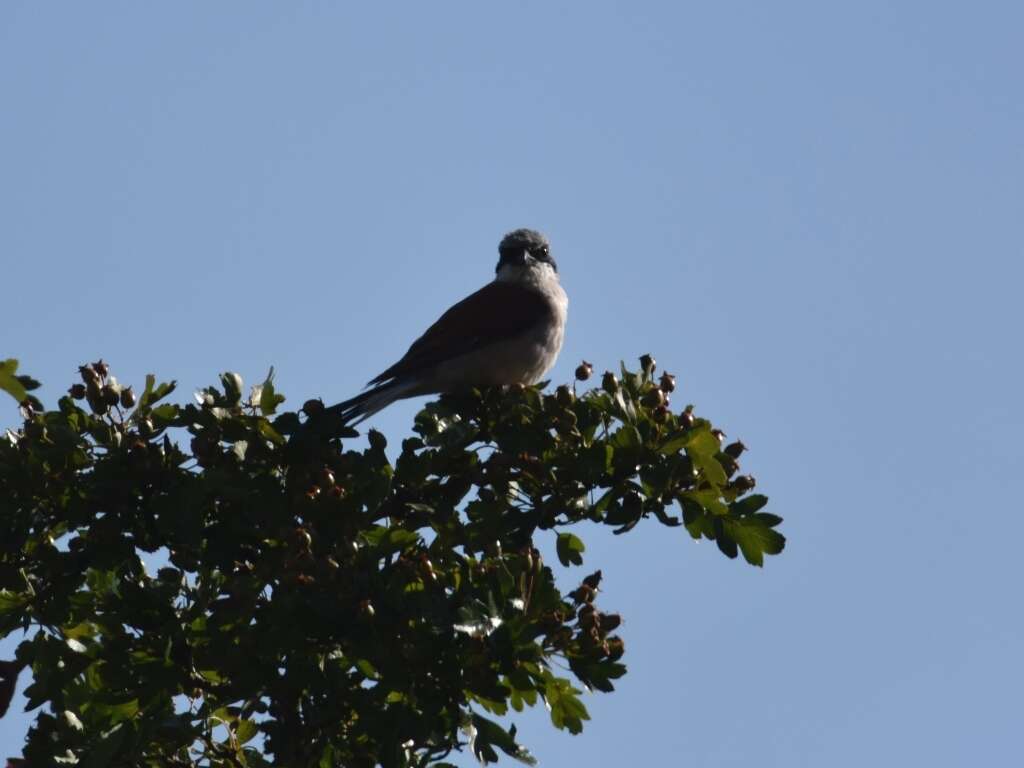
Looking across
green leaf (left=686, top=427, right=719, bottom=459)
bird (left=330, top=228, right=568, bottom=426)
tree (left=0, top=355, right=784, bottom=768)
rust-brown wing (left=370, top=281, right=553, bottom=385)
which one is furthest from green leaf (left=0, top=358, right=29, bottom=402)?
rust-brown wing (left=370, top=281, right=553, bottom=385)

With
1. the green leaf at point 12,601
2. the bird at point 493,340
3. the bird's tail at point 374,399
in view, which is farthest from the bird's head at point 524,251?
the green leaf at point 12,601

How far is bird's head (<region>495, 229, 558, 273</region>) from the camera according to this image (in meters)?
10.5

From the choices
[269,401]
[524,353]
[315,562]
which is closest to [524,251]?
[524,353]

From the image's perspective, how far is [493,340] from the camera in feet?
29.6

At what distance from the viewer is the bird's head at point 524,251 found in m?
10.5

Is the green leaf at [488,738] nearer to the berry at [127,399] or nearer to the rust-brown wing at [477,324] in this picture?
the berry at [127,399]

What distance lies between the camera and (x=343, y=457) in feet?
18.4

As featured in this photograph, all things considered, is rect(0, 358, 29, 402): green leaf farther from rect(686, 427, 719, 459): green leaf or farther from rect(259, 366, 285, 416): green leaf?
rect(686, 427, 719, 459): green leaf

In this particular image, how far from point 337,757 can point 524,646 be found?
943 mm

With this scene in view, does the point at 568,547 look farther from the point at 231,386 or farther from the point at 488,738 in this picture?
the point at 231,386

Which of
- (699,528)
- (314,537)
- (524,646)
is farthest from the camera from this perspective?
(699,528)

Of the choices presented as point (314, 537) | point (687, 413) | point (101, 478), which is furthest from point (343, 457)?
point (687, 413)

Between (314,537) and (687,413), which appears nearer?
(314,537)

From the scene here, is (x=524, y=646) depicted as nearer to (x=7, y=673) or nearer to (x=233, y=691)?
(x=233, y=691)
